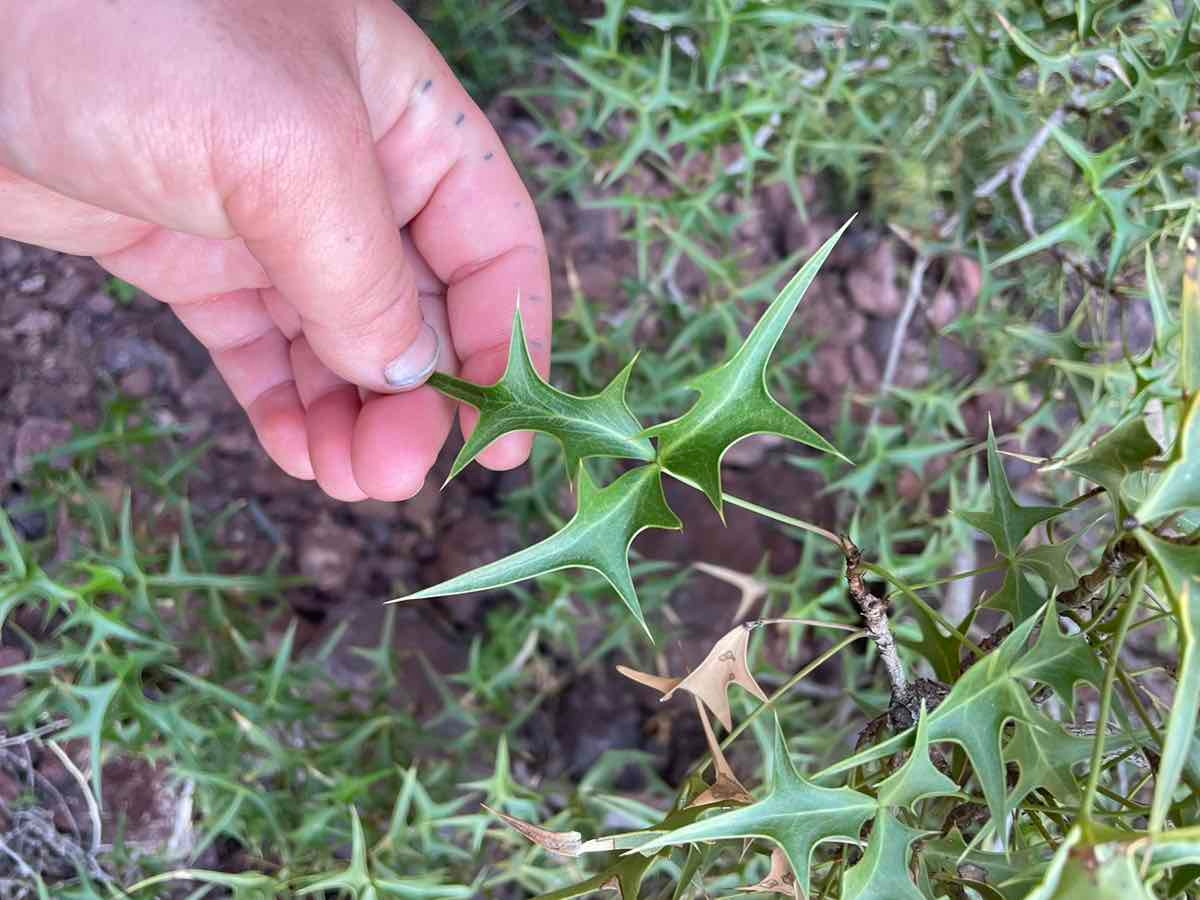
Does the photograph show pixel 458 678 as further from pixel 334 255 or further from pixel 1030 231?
pixel 1030 231

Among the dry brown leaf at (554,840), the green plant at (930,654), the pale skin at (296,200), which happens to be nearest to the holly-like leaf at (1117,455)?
the green plant at (930,654)

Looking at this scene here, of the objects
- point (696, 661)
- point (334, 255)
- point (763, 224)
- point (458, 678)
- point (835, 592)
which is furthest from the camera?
point (763, 224)

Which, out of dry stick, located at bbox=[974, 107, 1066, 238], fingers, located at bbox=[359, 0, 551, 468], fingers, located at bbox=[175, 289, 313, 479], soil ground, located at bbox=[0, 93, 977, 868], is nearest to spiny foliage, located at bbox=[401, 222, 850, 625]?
fingers, located at bbox=[359, 0, 551, 468]

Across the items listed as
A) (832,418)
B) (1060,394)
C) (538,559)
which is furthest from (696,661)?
(538,559)

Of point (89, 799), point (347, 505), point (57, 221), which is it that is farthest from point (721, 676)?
point (347, 505)

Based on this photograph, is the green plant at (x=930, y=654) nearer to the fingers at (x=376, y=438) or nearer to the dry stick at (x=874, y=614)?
the dry stick at (x=874, y=614)

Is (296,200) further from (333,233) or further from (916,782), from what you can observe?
(916,782)
